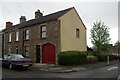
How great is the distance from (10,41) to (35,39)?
24.5 ft

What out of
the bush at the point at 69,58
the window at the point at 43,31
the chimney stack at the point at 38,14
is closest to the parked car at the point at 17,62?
the bush at the point at 69,58

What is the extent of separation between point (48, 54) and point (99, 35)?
19773mm

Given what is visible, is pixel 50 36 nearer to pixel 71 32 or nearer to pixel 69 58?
pixel 71 32

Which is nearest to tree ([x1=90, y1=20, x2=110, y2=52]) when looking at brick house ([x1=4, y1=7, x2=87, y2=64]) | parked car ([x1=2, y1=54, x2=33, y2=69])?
brick house ([x1=4, y1=7, x2=87, y2=64])

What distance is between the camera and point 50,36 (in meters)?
23.0

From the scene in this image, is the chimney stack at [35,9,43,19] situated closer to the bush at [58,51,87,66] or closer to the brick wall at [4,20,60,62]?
the brick wall at [4,20,60,62]

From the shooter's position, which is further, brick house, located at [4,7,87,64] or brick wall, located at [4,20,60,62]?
brick house, located at [4,7,87,64]

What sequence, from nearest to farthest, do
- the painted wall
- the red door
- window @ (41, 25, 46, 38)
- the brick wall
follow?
the brick wall → the red door → the painted wall → window @ (41, 25, 46, 38)

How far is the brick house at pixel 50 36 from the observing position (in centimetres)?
2255

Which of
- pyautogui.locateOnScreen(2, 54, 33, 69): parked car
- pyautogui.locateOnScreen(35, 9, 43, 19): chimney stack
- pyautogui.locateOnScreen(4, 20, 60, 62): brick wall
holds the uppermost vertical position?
pyautogui.locateOnScreen(35, 9, 43, 19): chimney stack

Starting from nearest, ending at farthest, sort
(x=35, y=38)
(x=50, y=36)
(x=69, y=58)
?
(x=69, y=58) < (x=50, y=36) < (x=35, y=38)

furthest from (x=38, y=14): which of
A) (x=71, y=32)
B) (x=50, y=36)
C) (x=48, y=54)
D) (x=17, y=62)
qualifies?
(x=17, y=62)

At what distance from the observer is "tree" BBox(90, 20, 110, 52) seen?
39.8m

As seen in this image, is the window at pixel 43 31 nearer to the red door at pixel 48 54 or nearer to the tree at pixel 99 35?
the red door at pixel 48 54
